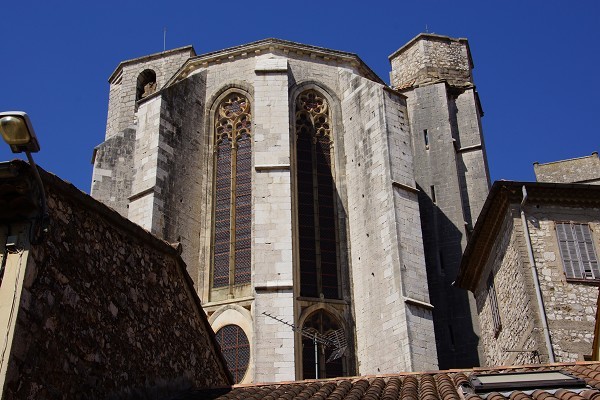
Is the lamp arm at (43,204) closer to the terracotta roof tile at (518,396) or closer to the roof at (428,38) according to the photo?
the terracotta roof tile at (518,396)

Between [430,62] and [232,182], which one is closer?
[232,182]

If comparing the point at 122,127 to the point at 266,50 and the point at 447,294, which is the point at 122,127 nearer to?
the point at 266,50

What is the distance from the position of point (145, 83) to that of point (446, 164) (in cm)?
1261

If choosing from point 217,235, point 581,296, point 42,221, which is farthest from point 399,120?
point 42,221


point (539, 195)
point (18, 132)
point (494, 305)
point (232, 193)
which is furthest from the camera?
point (232, 193)

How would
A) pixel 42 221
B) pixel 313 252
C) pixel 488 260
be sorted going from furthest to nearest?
pixel 313 252, pixel 488 260, pixel 42 221

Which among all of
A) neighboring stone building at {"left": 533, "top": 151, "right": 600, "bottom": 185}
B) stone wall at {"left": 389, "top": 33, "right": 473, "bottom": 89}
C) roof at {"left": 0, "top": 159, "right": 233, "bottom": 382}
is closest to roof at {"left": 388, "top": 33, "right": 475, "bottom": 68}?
stone wall at {"left": 389, "top": 33, "right": 473, "bottom": 89}

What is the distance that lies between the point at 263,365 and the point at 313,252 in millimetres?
3797

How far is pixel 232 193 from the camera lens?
22.1m

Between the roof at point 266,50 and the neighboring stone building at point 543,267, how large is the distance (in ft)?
31.0

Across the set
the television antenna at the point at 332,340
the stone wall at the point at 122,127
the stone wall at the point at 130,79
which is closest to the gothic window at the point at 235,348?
the television antenna at the point at 332,340

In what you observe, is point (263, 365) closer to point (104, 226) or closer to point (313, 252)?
point (313, 252)

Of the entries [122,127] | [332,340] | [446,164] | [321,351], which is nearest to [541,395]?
[321,351]

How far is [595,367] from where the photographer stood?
23.3 ft
